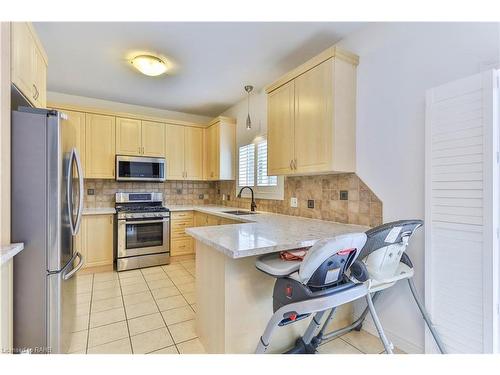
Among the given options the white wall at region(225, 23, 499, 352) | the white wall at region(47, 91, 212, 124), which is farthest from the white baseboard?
the white wall at region(47, 91, 212, 124)

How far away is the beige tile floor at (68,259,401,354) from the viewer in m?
1.82

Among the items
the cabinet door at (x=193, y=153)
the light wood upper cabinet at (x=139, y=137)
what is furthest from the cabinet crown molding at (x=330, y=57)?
the light wood upper cabinet at (x=139, y=137)

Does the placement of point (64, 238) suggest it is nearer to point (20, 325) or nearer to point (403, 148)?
point (20, 325)

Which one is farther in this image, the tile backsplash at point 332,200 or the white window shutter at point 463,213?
the tile backsplash at point 332,200

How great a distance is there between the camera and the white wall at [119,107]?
3.62 m

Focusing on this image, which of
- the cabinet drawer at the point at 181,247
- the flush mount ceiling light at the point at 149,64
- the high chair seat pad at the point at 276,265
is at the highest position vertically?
the flush mount ceiling light at the point at 149,64

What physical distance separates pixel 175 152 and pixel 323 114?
2.94m

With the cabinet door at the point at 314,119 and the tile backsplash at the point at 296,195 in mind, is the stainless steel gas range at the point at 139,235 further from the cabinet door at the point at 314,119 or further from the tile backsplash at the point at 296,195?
the cabinet door at the point at 314,119

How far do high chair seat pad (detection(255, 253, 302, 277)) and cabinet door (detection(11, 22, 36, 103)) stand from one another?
1869 mm

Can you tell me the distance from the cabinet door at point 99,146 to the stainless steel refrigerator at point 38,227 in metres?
2.43

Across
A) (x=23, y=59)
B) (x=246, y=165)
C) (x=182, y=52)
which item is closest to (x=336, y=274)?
(x=23, y=59)

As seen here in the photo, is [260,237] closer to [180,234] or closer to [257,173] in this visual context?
[257,173]

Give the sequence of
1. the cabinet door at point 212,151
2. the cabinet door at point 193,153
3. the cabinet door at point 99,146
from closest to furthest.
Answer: the cabinet door at point 99,146, the cabinet door at point 212,151, the cabinet door at point 193,153

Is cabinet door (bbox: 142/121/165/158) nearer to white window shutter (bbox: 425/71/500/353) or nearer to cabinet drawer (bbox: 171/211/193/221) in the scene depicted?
cabinet drawer (bbox: 171/211/193/221)
